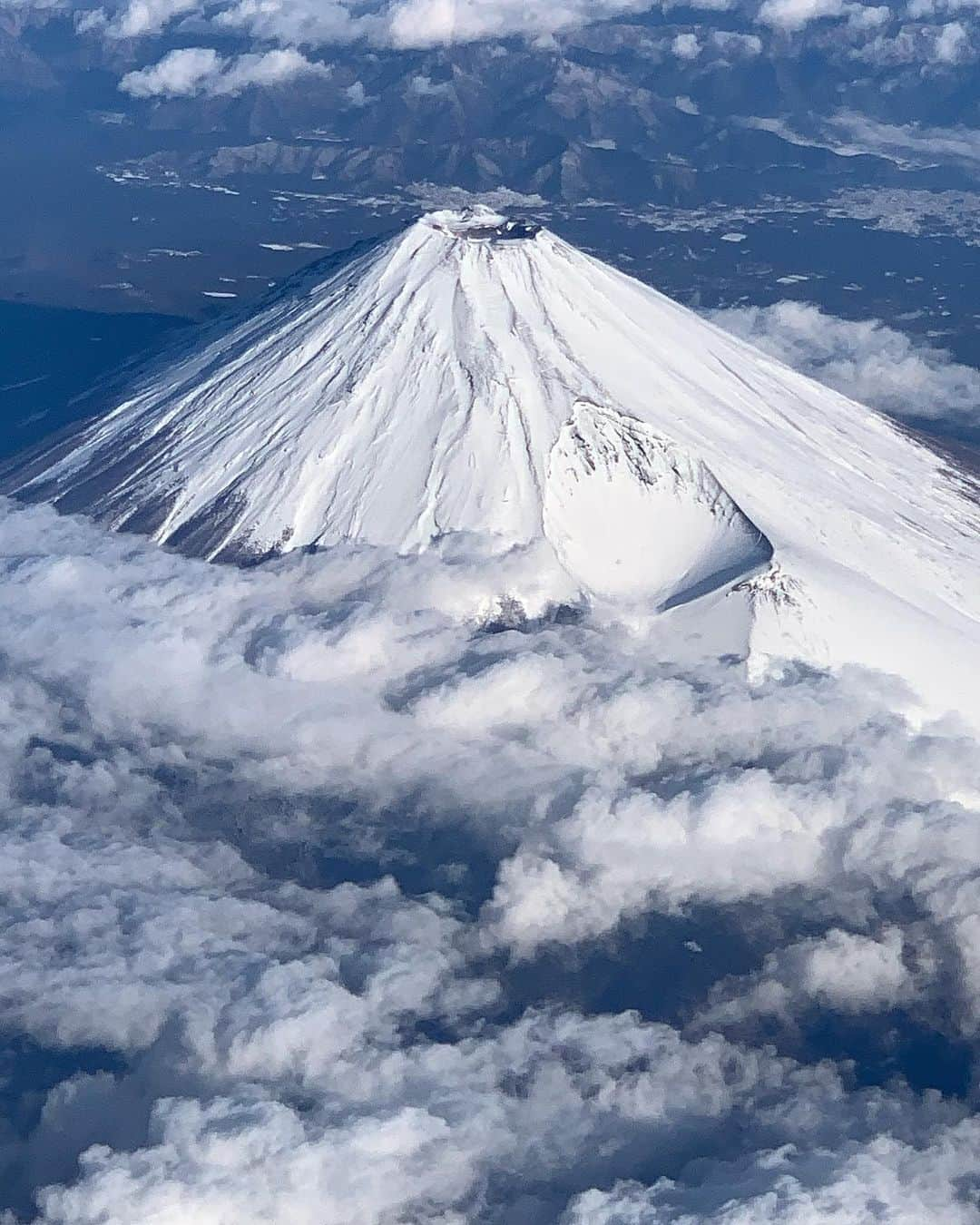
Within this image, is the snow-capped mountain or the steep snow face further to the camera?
the steep snow face

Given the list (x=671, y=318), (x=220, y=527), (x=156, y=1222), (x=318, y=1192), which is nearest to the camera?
(x=156, y=1222)

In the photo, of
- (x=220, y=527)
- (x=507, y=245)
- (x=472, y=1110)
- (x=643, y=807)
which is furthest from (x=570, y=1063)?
(x=507, y=245)

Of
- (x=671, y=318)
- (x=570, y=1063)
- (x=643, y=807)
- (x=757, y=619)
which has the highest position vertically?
(x=671, y=318)

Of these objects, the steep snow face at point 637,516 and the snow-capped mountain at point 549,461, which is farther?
the steep snow face at point 637,516

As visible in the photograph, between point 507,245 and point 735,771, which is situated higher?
point 507,245

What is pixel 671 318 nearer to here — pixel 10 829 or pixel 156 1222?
pixel 10 829

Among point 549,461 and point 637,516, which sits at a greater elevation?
point 549,461

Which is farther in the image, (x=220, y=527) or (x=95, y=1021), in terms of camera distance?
(x=220, y=527)

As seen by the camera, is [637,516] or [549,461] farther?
[549,461]
